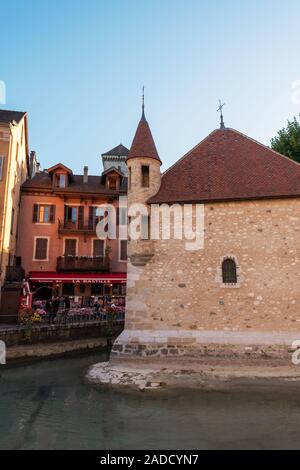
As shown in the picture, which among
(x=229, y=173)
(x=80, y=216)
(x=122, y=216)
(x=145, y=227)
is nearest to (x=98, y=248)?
(x=80, y=216)

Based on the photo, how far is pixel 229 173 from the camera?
12883mm

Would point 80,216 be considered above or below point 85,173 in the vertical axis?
below

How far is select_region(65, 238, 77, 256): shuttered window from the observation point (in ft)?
69.9

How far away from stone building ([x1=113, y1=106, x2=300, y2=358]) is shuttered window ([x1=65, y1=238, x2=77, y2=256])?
1006cm

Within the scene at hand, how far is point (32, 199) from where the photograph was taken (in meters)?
21.5

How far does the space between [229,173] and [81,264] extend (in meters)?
11.7

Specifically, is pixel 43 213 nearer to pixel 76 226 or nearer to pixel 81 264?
pixel 76 226

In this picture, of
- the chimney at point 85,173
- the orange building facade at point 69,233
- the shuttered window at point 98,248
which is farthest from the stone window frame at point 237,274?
the chimney at point 85,173

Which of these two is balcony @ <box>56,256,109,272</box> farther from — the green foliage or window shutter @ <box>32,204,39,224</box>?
the green foliage

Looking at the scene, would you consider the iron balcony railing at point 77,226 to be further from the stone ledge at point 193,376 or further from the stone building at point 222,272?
the stone ledge at point 193,376

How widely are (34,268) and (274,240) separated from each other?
50.6 feet

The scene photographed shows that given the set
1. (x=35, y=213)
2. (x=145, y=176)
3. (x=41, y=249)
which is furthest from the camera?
(x=35, y=213)

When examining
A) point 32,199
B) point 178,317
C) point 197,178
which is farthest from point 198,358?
point 32,199

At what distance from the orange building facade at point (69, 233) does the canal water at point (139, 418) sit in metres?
Answer: 10.3
